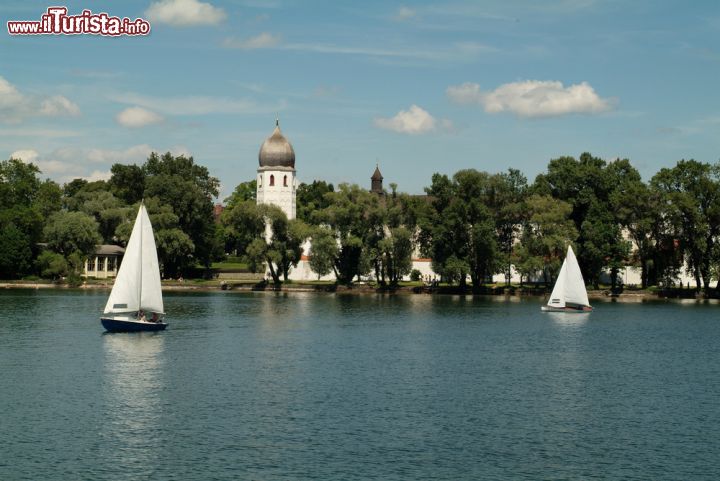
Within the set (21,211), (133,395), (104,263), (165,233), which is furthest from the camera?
(104,263)

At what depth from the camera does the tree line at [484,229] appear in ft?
395

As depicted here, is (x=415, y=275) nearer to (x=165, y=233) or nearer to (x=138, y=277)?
(x=165, y=233)

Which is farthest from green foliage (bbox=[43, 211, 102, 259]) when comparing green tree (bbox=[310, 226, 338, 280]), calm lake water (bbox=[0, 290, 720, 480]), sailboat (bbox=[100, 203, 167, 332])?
sailboat (bbox=[100, 203, 167, 332])

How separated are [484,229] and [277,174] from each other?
49886mm

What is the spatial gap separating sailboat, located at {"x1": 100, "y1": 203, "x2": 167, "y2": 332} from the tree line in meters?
54.9

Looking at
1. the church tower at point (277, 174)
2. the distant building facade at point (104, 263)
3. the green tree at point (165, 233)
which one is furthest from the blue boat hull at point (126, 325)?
the church tower at point (277, 174)

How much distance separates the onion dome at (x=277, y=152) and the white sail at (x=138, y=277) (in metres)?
91.7

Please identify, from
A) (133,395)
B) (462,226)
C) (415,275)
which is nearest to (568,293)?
(462,226)

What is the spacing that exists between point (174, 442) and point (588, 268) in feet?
329

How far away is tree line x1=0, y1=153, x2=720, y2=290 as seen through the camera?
120 m

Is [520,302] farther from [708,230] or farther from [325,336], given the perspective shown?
[325,336]

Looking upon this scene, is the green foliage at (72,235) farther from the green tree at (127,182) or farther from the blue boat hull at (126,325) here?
the blue boat hull at (126,325)

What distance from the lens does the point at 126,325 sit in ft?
222

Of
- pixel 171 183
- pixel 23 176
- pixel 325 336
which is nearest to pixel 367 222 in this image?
pixel 171 183
